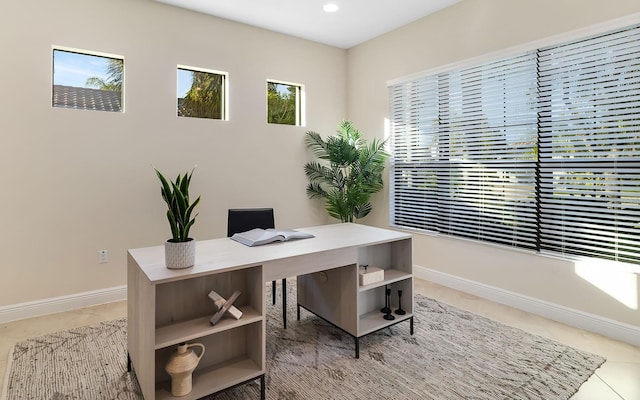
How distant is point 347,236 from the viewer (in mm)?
2477

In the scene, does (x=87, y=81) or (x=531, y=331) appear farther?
(x=87, y=81)

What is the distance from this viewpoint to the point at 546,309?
114 inches

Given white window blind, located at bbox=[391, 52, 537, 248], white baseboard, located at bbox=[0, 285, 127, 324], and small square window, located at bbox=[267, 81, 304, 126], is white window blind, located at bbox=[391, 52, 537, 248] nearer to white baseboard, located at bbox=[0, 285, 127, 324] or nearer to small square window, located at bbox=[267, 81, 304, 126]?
small square window, located at bbox=[267, 81, 304, 126]

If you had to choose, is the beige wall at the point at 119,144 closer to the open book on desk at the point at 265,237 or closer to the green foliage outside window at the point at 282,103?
the green foliage outside window at the point at 282,103

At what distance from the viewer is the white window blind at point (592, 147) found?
2460mm

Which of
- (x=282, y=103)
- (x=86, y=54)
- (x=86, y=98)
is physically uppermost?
(x=86, y=54)

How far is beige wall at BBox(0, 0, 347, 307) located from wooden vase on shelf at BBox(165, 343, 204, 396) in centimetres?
209

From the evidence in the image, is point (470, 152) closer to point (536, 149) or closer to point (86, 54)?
point (536, 149)

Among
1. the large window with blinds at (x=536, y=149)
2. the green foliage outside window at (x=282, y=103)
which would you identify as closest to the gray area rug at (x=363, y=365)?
the large window with blinds at (x=536, y=149)

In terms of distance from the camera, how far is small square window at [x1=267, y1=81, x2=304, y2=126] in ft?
13.8

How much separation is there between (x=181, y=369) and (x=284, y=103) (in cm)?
340

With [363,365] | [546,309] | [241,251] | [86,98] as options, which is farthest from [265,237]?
[546,309]

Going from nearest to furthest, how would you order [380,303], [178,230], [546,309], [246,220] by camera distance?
[178,230] < [380,303] < [546,309] < [246,220]

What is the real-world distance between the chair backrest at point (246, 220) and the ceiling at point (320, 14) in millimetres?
2098
